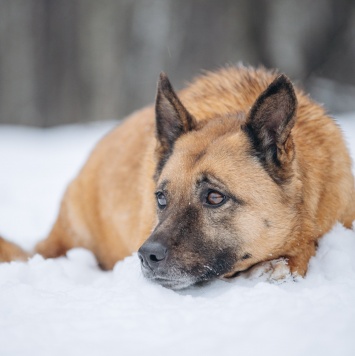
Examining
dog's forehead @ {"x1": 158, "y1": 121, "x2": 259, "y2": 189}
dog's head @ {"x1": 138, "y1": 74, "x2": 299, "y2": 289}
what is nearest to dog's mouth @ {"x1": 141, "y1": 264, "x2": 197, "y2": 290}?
dog's head @ {"x1": 138, "y1": 74, "x2": 299, "y2": 289}

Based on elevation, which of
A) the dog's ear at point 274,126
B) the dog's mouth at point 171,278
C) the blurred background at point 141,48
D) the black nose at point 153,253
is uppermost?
the dog's ear at point 274,126

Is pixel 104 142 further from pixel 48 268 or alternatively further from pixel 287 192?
pixel 287 192

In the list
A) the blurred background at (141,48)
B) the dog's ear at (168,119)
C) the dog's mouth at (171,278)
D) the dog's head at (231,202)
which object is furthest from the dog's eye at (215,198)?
the blurred background at (141,48)

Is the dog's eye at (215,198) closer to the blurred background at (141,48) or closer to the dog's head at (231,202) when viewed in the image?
the dog's head at (231,202)

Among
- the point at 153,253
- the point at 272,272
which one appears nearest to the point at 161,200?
the point at 153,253

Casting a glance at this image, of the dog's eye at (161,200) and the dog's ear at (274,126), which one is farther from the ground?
the dog's ear at (274,126)

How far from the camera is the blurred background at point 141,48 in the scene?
11992 millimetres

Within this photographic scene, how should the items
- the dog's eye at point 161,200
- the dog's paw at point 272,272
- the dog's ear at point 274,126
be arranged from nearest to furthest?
1. the dog's ear at point 274,126
2. the dog's paw at point 272,272
3. the dog's eye at point 161,200

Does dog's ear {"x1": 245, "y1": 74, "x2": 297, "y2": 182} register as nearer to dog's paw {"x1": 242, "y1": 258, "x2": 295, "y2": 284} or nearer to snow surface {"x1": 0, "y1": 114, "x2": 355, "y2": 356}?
dog's paw {"x1": 242, "y1": 258, "x2": 295, "y2": 284}

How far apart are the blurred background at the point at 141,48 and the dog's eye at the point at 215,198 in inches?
357

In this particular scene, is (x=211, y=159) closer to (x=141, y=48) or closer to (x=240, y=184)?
(x=240, y=184)

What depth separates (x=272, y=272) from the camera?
336 centimetres

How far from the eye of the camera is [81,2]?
12.9 metres

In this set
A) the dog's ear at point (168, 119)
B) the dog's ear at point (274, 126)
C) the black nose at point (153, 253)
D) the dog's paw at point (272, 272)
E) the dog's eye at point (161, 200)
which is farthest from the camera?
the dog's ear at point (168, 119)
